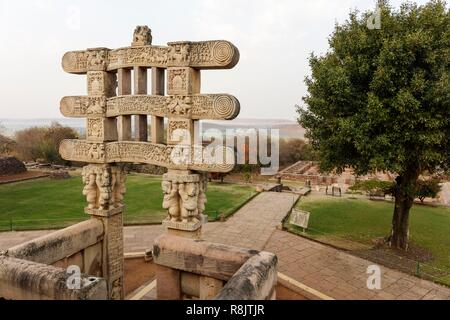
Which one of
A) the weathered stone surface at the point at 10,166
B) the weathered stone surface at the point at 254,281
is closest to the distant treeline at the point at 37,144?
the weathered stone surface at the point at 10,166

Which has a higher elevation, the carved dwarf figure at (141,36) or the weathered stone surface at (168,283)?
the carved dwarf figure at (141,36)

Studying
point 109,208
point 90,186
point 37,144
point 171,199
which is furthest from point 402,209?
point 37,144

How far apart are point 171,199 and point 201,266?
2.21 metres

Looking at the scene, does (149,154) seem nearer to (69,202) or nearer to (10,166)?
(69,202)

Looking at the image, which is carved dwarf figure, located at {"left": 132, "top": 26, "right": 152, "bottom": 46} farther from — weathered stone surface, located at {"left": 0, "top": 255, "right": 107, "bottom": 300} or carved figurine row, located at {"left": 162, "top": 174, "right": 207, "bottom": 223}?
weathered stone surface, located at {"left": 0, "top": 255, "right": 107, "bottom": 300}

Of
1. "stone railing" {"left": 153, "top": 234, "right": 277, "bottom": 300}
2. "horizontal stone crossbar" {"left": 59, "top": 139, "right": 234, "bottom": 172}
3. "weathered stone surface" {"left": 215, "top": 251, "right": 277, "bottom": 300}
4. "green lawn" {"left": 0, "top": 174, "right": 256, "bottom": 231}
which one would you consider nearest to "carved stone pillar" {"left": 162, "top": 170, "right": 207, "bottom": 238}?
"horizontal stone crossbar" {"left": 59, "top": 139, "right": 234, "bottom": 172}

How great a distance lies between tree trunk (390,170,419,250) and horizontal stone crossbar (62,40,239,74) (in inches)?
353

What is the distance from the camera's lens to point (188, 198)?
267 inches

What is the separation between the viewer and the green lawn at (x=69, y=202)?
605 inches

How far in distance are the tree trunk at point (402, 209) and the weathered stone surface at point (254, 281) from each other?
9.24 m

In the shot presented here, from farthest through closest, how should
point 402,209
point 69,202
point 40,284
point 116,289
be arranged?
point 69,202 < point 402,209 < point 116,289 < point 40,284

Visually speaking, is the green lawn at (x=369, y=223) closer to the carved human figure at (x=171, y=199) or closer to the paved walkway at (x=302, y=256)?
the paved walkway at (x=302, y=256)

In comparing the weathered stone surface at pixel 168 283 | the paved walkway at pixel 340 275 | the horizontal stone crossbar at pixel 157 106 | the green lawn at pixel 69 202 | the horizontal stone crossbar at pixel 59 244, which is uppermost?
the horizontal stone crossbar at pixel 157 106
